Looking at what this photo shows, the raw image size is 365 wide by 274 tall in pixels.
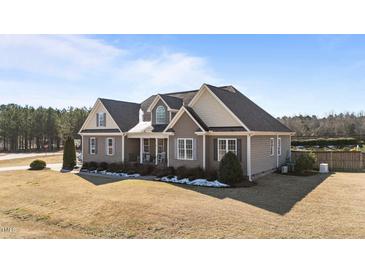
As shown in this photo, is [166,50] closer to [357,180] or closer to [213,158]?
[213,158]

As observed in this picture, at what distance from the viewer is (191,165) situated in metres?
18.6

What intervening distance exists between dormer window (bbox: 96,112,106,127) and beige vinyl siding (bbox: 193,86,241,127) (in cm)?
944

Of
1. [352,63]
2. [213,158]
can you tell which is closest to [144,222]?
[213,158]

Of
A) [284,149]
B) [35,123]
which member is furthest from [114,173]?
[35,123]

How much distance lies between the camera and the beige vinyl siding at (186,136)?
1830cm

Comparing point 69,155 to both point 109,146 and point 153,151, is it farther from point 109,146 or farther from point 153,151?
point 153,151

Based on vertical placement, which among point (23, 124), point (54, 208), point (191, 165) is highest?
point (23, 124)

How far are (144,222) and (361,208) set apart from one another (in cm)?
812

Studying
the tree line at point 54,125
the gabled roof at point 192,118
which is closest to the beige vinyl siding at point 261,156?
the gabled roof at point 192,118

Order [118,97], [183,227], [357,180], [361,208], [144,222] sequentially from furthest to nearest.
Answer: [118,97]
[357,180]
[361,208]
[144,222]
[183,227]

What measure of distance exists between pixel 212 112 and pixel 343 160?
1223cm

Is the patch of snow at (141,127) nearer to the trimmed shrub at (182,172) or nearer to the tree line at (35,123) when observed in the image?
the trimmed shrub at (182,172)

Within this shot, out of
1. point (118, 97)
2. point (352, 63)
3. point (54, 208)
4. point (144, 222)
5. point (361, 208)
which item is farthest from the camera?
point (118, 97)

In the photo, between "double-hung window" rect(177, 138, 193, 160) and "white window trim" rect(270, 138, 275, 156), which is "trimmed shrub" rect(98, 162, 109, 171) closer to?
"double-hung window" rect(177, 138, 193, 160)
